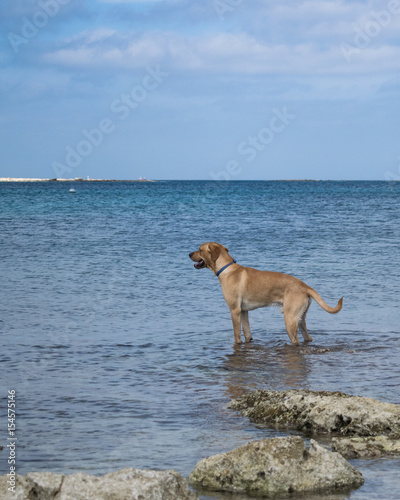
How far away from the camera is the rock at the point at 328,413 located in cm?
478

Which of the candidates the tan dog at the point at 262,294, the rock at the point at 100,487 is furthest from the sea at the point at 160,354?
the rock at the point at 100,487

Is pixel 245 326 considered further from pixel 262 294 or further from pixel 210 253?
pixel 210 253

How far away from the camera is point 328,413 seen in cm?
491

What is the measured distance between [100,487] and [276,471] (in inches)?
39.6

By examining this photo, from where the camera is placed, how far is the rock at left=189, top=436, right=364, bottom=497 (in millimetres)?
3773

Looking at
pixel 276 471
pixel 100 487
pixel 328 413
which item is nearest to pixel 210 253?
pixel 328 413

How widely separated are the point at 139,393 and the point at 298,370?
1858mm

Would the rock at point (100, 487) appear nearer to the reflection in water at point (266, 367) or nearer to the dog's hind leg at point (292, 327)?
the reflection in water at point (266, 367)

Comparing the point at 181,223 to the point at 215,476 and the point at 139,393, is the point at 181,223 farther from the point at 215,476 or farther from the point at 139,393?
the point at 215,476

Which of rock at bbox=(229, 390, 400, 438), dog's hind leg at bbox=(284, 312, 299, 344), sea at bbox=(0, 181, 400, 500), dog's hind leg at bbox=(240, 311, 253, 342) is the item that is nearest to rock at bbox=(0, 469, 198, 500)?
sea at bbox=(0, 181, 400, 500)

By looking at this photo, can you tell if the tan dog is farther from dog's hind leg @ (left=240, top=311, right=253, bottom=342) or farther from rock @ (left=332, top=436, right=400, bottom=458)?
rock @ (left=332, top=436, right=400, bottom=458)

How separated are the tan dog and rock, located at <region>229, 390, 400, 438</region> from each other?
128 inches

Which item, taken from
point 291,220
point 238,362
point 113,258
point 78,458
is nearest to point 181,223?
point 291,220

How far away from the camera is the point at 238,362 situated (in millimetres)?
7617
